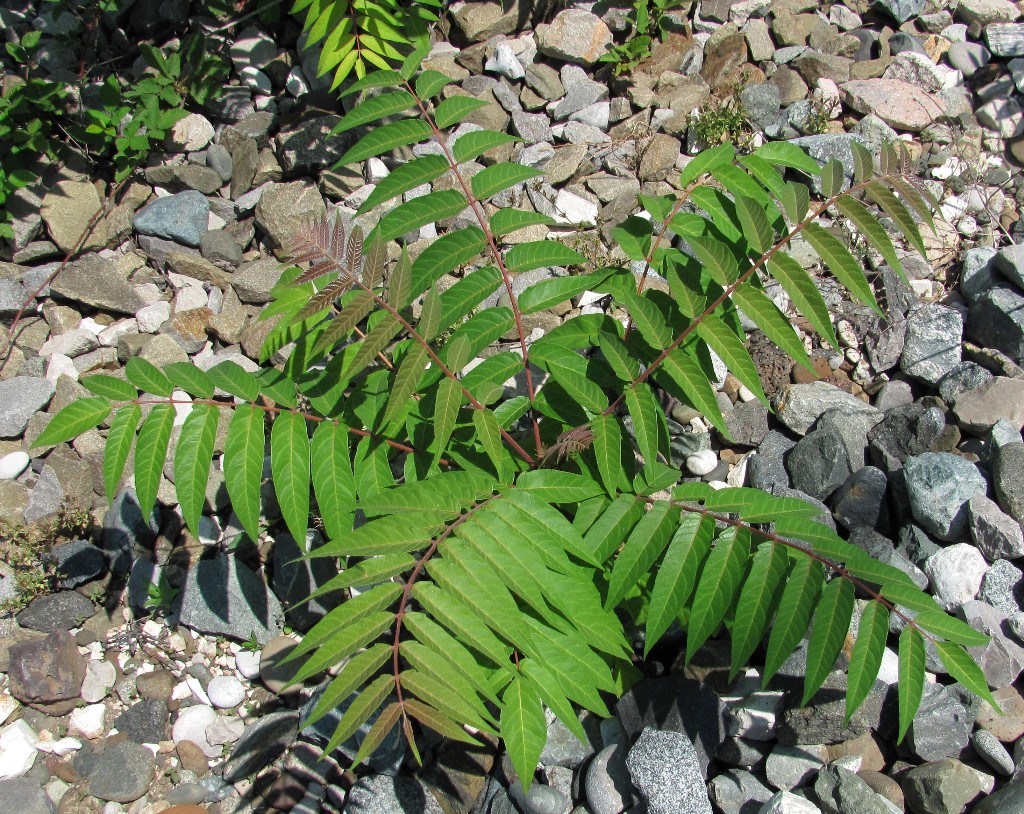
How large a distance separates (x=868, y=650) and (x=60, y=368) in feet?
12.8

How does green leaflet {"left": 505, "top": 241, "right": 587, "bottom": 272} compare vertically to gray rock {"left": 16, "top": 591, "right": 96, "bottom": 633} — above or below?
above

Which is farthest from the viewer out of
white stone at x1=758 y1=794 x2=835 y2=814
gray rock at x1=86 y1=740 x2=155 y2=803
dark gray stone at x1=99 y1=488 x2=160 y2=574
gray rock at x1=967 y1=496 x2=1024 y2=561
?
dark gray stone at x1=99 y1=488 x2=160 y2=574

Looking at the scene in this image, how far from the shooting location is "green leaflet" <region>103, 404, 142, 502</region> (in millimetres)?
2602

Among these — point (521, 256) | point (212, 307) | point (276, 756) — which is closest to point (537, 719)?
point (276, 756)

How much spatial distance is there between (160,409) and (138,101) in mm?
3176

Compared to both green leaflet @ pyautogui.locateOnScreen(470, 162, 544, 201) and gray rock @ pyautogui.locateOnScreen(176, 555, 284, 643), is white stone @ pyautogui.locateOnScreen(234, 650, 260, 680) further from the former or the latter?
green leaflet @ pyautogui.locateOnScreen(470, 162, 544, 201)

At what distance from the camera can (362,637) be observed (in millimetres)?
2150

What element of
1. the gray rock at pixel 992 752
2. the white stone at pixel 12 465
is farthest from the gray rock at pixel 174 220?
the gray rock at pixel 992 752

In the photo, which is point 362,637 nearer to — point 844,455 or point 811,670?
point 811,670

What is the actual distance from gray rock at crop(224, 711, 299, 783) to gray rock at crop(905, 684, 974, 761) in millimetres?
2267

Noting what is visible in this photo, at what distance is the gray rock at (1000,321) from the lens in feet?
12.9

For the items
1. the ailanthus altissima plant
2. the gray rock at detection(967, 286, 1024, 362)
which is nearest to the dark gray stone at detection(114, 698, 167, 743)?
the ailanthus altissima plant

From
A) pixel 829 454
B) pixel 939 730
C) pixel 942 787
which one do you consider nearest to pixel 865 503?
pixel 829 454

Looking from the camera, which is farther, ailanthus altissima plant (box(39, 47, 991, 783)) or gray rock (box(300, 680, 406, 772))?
gray rock (box(300, 680, 406, 772))
